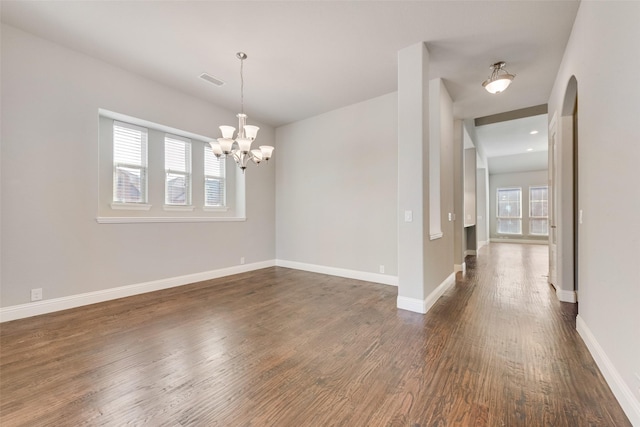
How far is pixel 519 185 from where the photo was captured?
1127cm

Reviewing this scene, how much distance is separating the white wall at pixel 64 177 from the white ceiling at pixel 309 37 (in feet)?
0.95

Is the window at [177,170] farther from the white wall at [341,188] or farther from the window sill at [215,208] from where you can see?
the white wall at [341,188]

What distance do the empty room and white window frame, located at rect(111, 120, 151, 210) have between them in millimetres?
27

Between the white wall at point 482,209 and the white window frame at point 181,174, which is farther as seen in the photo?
the white wall at point 482,209

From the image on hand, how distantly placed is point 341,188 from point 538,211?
10.4 meters

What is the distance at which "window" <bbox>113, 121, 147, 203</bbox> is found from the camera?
12.8ft

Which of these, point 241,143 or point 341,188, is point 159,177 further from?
point 341,188

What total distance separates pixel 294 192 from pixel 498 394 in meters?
4.68

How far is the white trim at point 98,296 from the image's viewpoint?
2.92 meters

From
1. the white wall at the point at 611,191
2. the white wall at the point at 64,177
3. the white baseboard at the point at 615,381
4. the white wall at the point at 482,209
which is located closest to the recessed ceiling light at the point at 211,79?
the white wall at the point at 64,177

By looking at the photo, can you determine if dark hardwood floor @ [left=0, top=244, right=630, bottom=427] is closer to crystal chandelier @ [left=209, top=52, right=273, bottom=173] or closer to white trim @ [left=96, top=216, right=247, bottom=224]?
white trim @ [left=96, top=216, right=247, bottom=224]

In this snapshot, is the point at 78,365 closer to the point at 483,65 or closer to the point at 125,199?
the point at 125,199

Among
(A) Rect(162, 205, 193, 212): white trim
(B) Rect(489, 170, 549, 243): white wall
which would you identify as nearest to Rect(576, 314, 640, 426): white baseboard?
(A) Rect(162, 205, 193, 212): white trim

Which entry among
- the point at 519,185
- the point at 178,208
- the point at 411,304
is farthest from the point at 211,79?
the point at 519,185
